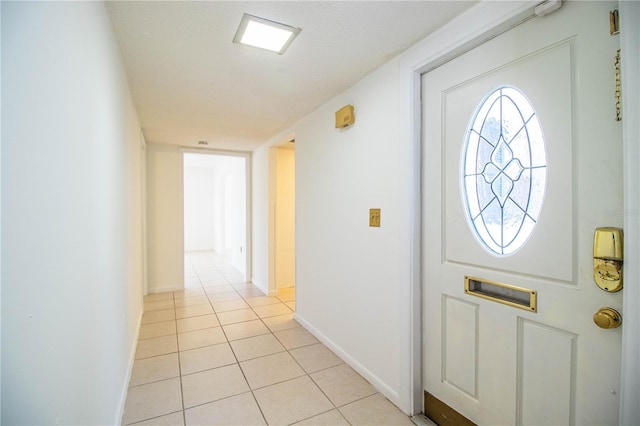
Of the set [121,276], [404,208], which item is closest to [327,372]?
[404,208]

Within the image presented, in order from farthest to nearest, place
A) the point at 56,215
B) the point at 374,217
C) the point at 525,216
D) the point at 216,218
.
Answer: the point at 216,218 < the point at 374,217 < the point at 525,216 < the point at 56,215

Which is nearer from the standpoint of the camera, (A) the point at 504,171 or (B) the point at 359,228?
(A) the point at 504,171

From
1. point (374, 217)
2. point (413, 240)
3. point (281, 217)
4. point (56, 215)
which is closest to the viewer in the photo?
point (56, 215)

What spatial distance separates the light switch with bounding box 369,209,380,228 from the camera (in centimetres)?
217

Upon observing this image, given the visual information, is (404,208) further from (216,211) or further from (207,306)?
(216,211)

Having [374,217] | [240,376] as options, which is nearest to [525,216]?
[374,217]

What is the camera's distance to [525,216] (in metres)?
1.39

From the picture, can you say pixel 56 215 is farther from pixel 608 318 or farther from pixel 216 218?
pixel 216 218

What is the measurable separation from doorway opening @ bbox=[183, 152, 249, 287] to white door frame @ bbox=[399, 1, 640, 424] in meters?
3.88

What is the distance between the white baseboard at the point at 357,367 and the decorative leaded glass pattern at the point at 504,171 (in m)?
1.27

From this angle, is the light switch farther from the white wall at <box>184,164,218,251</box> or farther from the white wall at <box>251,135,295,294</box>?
the white wall at <box>184,164,218,251</box>

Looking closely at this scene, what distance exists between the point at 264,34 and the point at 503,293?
1.98 meters

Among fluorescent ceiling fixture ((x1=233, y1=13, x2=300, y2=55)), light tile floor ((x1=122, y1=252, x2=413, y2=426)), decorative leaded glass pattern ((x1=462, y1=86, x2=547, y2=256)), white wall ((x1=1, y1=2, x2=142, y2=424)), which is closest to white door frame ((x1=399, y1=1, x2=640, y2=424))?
decorative leaded glass pattern ((x1=462, y1=86, x2=547, y2=256))

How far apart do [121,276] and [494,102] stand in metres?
2.58
